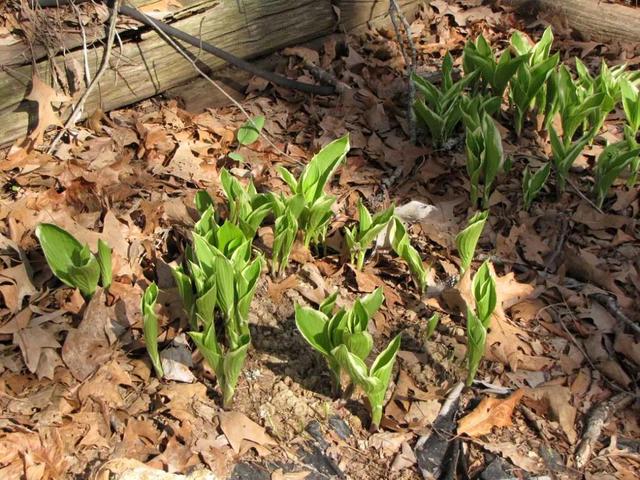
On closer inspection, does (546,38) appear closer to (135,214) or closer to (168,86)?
(168,86)

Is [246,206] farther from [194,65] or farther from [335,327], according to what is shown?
[194,65]

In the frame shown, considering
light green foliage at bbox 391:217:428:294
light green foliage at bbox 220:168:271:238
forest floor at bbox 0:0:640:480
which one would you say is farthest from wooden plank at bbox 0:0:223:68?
light green foliage at bbox 391:217:428:294

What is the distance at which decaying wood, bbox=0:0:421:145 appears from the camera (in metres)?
3.18

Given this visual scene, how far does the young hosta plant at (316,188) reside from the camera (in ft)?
8.70

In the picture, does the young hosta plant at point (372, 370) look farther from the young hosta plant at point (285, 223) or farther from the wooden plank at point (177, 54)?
the wooden plank at point (177, 54)

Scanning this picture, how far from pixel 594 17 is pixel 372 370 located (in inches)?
128

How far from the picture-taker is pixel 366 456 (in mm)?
2270

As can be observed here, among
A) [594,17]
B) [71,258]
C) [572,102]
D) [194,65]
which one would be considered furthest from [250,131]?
[594,17]

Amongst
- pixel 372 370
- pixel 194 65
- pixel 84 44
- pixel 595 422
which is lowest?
pixel 595 422

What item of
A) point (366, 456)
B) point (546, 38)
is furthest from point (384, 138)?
point (366, 456)

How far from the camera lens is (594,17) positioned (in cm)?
436

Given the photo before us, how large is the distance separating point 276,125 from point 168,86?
59 centimetres

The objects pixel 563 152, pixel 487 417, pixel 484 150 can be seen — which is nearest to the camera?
pixel 487 417

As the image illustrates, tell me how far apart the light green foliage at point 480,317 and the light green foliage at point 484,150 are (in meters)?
0.72
